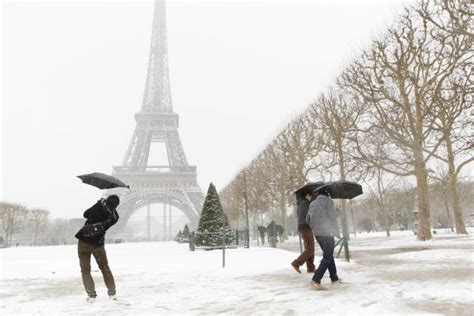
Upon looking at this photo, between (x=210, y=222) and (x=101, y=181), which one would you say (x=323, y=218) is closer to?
(x=101, y=181)

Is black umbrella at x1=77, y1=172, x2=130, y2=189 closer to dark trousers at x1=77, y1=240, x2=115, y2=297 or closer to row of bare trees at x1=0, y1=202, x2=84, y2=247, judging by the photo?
dark trousers at x1=77, y1=240, x2=115, y2=297

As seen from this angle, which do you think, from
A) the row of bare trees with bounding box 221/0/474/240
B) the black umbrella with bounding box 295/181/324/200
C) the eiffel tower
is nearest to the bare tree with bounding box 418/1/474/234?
the row of bare trees with bounding box 221/0/474/240

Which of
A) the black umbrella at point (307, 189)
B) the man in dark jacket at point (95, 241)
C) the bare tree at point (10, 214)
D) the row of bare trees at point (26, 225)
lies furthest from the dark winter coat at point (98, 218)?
the bare tree at point (10, 214)

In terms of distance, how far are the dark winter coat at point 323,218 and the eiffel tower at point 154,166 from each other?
52255mm

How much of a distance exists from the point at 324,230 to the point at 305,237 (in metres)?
1.38

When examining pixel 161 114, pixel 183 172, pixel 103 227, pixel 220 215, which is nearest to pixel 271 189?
pixel 220 215

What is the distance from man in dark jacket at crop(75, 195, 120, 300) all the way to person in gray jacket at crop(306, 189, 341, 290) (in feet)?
10.5

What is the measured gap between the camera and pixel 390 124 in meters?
19.7

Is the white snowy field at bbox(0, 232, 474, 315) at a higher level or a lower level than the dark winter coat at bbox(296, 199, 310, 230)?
lower

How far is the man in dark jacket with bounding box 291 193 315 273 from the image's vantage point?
24.6 ft

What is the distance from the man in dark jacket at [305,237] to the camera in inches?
295

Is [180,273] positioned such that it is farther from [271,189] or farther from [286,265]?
[271,189]

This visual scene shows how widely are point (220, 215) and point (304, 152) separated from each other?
11.1 metres

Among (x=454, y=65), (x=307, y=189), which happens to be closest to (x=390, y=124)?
(x=454, y=65)
